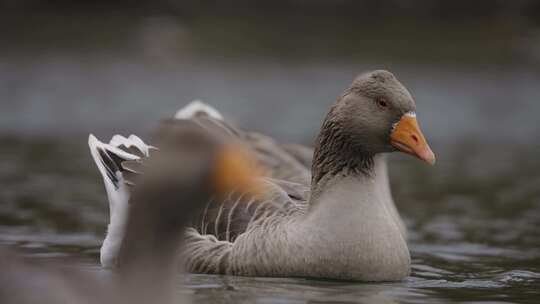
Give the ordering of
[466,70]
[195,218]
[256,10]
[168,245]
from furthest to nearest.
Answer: [256,10] < [466,70] < [195,218] < [168,245]

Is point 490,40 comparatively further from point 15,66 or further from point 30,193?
point 30,193

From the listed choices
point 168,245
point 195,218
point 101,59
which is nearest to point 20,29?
point 101,59

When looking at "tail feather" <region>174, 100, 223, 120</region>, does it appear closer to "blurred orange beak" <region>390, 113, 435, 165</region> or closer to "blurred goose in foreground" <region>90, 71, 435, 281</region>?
"blurred goose in foreground" <region>90, 71, 435, 281</region>

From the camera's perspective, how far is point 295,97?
27734 mm

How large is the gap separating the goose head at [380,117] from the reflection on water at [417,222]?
1106mm

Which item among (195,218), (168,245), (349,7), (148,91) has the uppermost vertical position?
(349,7)

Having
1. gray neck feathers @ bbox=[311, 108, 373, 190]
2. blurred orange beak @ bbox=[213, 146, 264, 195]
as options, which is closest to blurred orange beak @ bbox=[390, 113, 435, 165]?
gray neck feathers @ bbox=[311, 108, 373, 190]

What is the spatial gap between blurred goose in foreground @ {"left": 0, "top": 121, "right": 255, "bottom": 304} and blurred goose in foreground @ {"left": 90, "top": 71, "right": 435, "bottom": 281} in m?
3.50

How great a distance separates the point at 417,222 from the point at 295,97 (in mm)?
12729

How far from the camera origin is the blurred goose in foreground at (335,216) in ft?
33.5

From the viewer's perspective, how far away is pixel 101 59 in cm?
2911

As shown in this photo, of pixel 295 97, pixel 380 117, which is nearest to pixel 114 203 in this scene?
pixel 380 117

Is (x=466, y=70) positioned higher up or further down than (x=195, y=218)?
higher up

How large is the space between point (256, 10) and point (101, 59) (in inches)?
307
